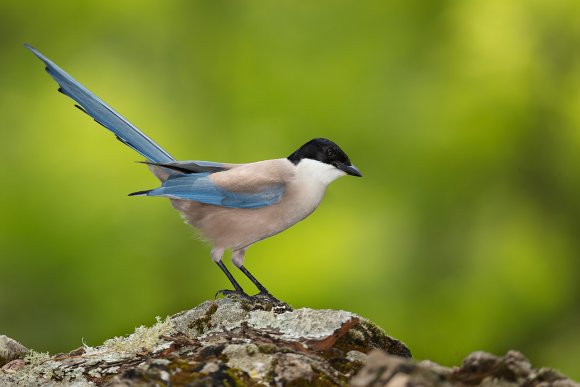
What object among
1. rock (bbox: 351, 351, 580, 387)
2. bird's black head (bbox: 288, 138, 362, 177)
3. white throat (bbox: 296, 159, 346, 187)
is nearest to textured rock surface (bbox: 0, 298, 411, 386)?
rock (bbox: 351, 351, 580, 387)

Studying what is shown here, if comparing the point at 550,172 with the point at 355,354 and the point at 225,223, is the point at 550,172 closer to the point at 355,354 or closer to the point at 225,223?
the point at 225,223

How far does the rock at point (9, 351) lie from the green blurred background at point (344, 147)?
4.09 metres

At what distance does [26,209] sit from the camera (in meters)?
8.70

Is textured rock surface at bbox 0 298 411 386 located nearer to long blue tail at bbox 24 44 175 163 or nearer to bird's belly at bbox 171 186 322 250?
bird's belly at bbox 171 186 322 250

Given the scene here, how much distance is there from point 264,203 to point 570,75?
5.51 metres

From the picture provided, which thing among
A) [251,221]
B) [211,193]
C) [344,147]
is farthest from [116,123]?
[344,147]

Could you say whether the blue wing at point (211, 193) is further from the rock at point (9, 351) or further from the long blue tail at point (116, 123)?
the rock at point (9, 351)

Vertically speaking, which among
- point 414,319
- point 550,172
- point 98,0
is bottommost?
point 414,319

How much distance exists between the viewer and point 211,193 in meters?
5.43

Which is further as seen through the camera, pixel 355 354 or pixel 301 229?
pixel 301 229

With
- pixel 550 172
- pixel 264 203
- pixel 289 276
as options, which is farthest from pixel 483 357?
pixel 550 172

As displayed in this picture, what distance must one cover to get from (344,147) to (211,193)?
359cm

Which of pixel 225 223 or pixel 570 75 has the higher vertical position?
pixel 570 75

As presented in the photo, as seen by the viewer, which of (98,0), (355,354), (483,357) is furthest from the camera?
(98,0)
